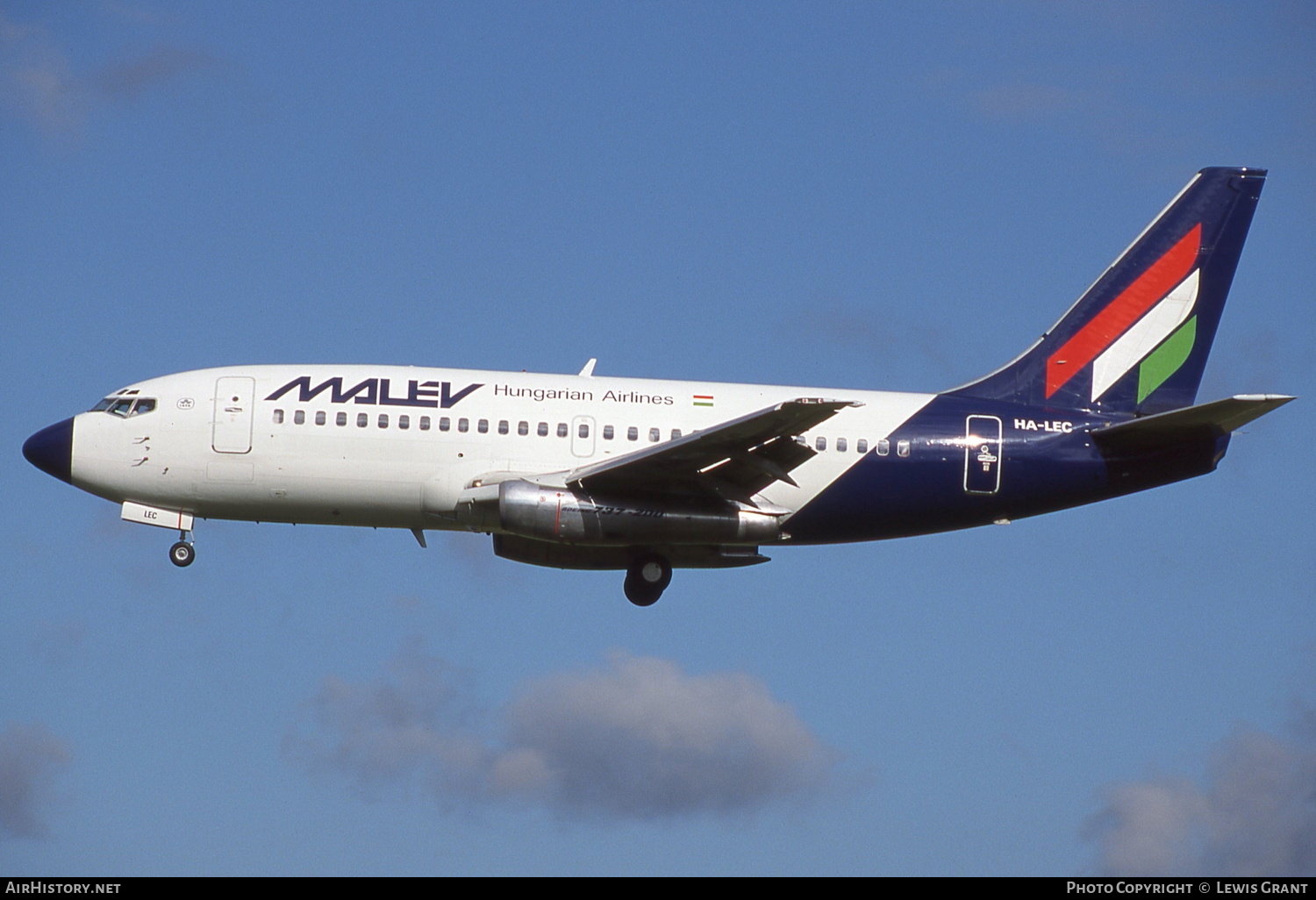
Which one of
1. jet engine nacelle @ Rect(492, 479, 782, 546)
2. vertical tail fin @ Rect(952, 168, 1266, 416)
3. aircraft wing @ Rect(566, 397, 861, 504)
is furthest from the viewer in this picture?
vertical tail fin @ Rect(952, 168, 1266, 416)

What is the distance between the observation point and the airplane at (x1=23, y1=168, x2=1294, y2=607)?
39.7m

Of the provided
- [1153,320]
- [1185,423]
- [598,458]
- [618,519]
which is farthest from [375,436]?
[1153,320]

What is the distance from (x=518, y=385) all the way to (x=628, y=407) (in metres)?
2.60

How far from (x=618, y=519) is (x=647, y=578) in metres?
3.01

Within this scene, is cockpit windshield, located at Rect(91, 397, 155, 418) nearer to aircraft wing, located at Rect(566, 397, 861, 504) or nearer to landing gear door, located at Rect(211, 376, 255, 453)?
landing gear door, located at Rect(211, 376, 255, 453)

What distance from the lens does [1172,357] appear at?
144ft

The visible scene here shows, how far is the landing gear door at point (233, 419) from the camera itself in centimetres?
4019

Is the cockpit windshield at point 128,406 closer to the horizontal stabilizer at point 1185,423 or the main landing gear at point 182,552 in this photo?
the main landing gear at point 182,552

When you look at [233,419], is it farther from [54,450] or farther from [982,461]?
[982,461]

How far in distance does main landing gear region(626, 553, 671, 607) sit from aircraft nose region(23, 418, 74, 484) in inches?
526

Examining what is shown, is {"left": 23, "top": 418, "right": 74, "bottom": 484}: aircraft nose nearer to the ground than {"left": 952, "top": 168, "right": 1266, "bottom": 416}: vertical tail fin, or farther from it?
nearer to the ground

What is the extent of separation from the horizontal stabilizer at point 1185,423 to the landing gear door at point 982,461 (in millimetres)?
2412

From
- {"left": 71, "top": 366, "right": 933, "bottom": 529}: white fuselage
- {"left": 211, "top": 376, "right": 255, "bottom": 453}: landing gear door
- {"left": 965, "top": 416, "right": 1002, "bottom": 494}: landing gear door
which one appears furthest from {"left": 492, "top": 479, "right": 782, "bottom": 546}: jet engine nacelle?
{"left": 211, "top": 376, "right": 255, "bottom": 453}: landing gear door

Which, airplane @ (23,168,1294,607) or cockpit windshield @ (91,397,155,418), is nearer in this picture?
airplane @ (23,168,1294,607)
